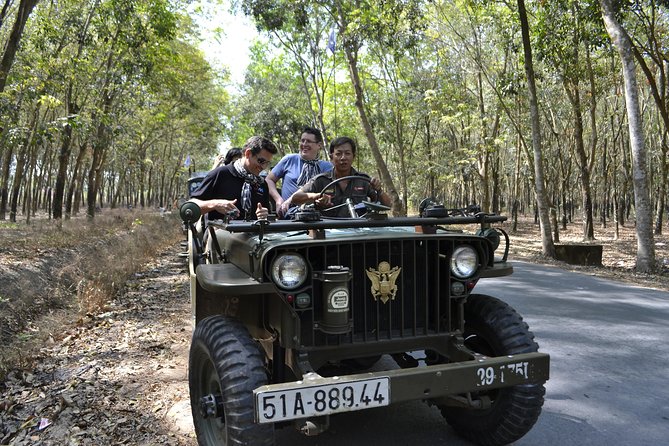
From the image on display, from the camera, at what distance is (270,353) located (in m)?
3.36

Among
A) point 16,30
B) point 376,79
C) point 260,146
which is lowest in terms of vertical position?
point 260,146

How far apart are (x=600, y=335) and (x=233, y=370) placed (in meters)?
4.70

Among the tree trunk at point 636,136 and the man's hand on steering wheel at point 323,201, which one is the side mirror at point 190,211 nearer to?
the man's hand on steering wheel at point 323,201

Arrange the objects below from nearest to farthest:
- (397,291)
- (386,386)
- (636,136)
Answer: (386,386) → (397,291) → (636,136)

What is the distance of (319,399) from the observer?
2.49 metres

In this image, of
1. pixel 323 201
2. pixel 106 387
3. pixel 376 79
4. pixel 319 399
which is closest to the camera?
pixel 319 399

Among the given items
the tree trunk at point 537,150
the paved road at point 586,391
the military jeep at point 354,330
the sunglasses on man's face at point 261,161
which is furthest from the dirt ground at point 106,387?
the tree trunk at point 537,150

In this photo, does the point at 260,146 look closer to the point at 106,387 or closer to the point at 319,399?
the point at 106,387

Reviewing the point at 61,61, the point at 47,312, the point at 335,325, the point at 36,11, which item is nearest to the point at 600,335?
the point at 335,325

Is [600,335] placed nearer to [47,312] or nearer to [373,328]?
[373,328]

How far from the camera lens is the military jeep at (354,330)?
2.61m

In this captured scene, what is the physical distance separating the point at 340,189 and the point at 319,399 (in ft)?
7.54

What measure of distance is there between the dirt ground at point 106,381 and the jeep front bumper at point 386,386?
4.55 feet

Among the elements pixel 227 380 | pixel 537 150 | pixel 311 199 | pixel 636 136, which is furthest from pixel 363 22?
pixel 227 380
